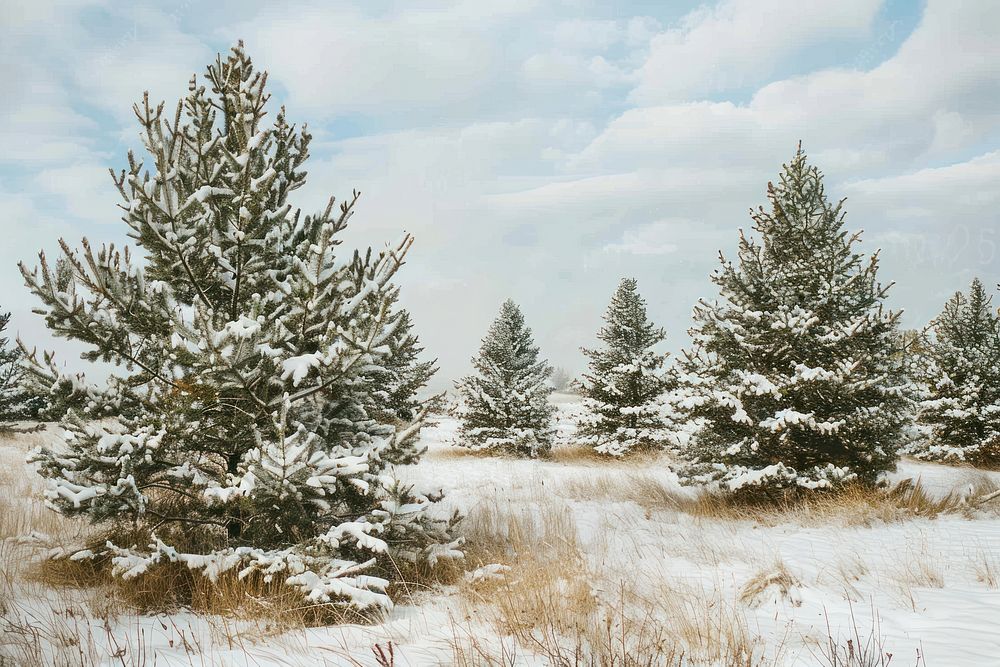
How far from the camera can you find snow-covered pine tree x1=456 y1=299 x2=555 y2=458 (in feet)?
59.4

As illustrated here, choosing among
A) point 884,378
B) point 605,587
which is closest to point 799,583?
point 605,587

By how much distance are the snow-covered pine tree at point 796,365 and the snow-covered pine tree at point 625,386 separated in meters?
7.98

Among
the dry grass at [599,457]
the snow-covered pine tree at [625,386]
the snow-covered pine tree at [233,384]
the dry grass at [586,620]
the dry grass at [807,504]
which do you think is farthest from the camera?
the snow-covered pine tree at [625,386]

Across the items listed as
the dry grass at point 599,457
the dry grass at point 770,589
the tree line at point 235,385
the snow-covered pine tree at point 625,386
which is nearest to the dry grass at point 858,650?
the dry grass at point 770,589

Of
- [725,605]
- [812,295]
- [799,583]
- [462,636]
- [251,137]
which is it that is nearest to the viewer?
[462,636]

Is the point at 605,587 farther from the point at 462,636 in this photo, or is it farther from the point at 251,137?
the point at 251,137

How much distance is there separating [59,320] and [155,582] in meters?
2.16

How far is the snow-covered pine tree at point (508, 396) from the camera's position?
59.4 ft

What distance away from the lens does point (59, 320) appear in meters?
4.25

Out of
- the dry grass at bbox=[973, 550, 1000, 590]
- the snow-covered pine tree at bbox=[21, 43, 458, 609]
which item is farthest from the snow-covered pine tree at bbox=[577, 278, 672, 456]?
the snow-covered pine tree at bbox=[21, 43, 458, 609]

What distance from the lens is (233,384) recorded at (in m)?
4.19

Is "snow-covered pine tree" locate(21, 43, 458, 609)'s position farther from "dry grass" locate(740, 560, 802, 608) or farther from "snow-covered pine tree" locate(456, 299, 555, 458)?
"snow-covered pine tree" locate(456, 299, 555, 458)

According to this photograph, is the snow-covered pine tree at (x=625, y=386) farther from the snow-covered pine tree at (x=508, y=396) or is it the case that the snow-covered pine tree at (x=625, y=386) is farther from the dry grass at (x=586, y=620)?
the dry grass at (x=586, y=620)

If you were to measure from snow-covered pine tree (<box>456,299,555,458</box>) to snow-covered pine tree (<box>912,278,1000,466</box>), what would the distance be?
424 inches
